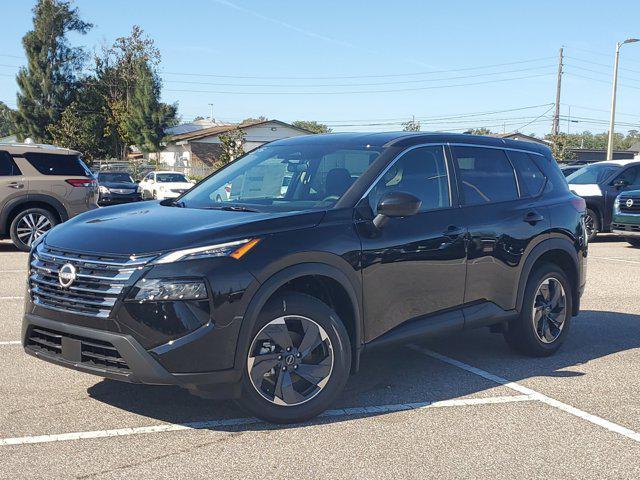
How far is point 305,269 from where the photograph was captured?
14.5 ft

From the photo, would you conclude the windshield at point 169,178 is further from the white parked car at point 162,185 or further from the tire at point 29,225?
the tire at point 29,225

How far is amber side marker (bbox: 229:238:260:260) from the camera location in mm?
4164

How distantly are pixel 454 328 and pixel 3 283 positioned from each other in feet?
22.2

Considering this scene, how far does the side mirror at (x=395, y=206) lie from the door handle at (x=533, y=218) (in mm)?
1553

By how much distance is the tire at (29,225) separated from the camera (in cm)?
1301

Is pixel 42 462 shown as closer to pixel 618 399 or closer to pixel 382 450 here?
pixel 382 450

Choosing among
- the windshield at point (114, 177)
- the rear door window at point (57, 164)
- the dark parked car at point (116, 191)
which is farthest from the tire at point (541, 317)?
the windshield at point (114, 177)

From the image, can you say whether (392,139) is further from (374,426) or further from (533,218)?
(374,426)

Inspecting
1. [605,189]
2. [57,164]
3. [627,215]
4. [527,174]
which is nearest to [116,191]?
[57,164]

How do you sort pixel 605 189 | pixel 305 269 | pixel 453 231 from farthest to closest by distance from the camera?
pixel 605 189
pixel 453 231
pixel 305 269

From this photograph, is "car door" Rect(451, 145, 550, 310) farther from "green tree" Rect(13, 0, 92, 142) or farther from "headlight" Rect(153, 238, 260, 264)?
"green tree" Rect(13, 0, 92, 142)

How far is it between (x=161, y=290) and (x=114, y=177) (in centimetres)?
2921

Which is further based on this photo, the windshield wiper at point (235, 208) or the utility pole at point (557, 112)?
the utility pole at point (557, 112)

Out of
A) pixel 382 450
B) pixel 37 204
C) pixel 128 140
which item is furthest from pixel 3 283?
pixel 128 140
